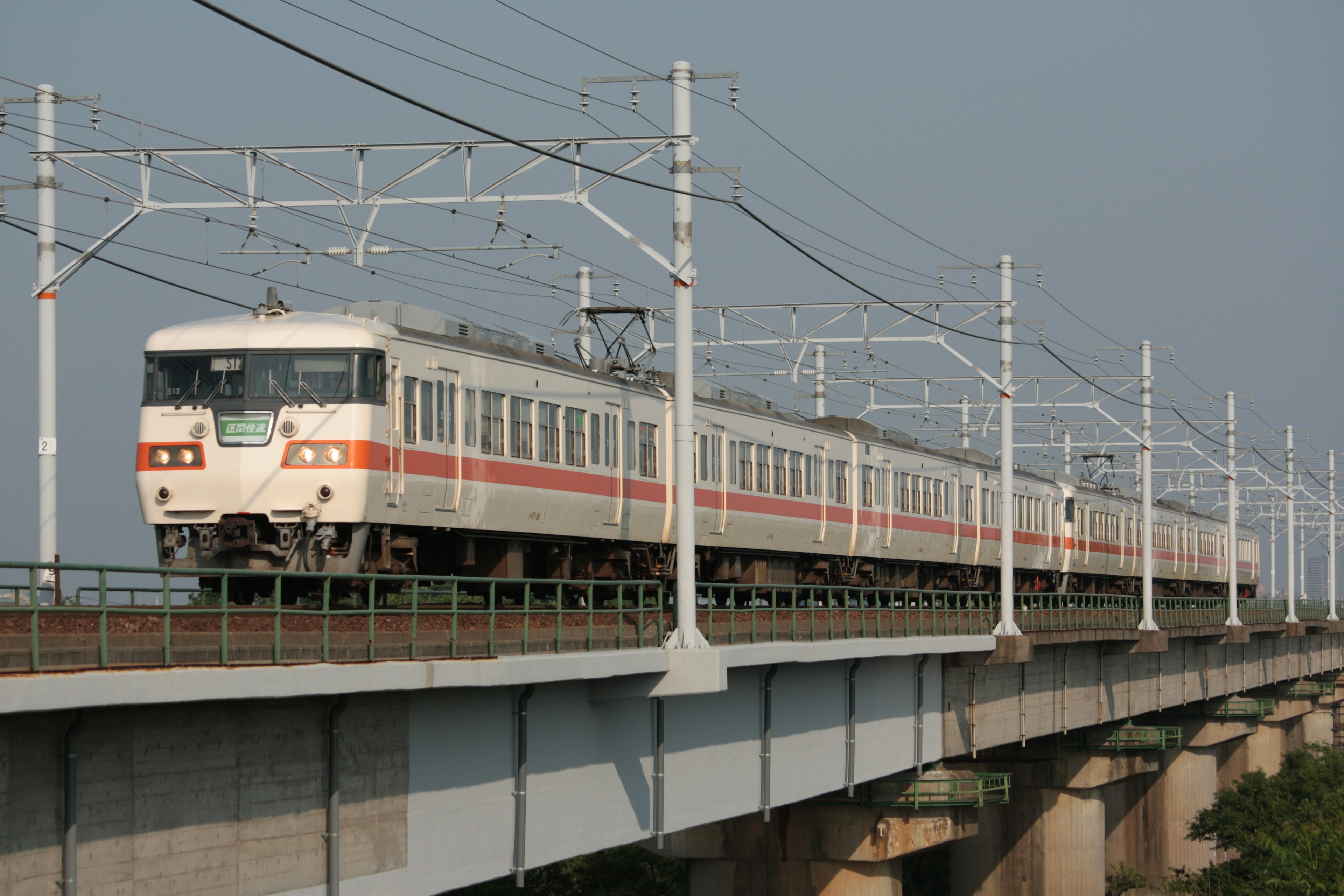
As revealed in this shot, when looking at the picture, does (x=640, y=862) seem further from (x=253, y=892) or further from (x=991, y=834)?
(x=253, y=892)

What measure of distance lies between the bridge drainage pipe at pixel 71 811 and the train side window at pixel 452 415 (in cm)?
982

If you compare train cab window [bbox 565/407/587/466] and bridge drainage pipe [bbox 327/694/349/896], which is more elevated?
train cab window [bbox 565/407/587/466]

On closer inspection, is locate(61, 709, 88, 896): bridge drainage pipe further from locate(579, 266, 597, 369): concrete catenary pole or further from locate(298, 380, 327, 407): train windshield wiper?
locate(579, 266, 597, 369): concrete catenary pole

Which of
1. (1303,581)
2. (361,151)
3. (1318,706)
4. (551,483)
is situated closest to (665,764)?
(551,483)

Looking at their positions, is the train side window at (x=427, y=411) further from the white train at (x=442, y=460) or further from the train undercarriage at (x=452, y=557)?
the train undercarriage at (x=452, y=557)

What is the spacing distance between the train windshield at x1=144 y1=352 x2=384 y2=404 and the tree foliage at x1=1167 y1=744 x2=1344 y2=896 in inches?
925

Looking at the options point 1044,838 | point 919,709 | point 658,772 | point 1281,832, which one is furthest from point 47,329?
point 1281,832

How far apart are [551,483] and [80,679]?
12857mm

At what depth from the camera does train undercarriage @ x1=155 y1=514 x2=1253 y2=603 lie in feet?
62.9

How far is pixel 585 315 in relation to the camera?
3312 cm

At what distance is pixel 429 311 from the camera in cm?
2203

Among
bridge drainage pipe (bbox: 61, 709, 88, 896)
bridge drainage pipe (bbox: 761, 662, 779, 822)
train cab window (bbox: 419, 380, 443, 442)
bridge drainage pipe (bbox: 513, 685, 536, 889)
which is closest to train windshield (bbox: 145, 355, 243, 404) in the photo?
train cab window (bbox: 419, 380, 443, 442)

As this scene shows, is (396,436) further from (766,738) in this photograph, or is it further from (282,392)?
(766,738)

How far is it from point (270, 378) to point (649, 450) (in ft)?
29.3
